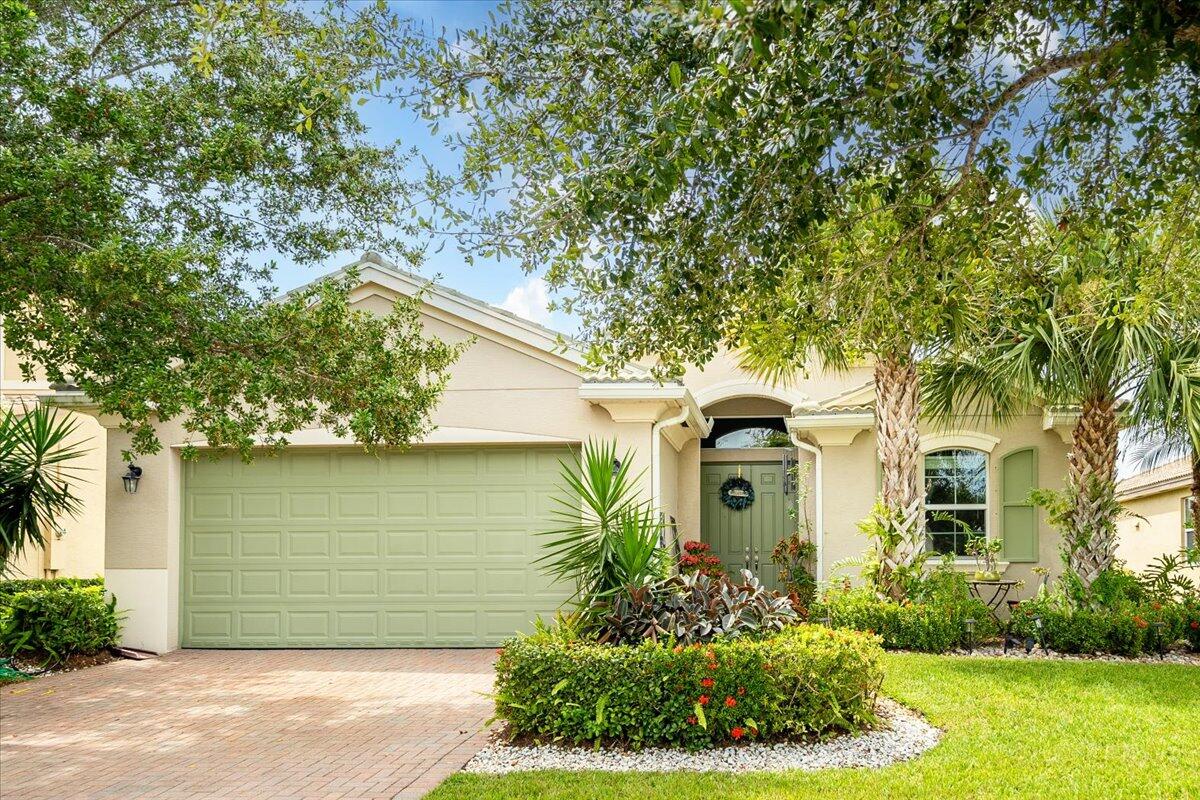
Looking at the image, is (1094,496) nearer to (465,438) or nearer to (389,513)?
(465,438)

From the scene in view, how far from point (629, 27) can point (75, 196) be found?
5263mm

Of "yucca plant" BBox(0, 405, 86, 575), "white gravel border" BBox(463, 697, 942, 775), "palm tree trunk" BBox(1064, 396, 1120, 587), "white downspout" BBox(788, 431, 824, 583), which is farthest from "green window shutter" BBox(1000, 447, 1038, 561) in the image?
"yucca plant" BBox(0, 405, 86, 575)

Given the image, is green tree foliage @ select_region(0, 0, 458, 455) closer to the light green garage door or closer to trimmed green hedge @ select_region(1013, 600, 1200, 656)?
the light green garage door

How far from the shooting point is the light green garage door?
1289cm

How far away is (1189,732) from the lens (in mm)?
8031

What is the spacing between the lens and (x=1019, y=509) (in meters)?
14.6

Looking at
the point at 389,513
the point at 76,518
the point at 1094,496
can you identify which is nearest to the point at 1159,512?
the point at 1094,496

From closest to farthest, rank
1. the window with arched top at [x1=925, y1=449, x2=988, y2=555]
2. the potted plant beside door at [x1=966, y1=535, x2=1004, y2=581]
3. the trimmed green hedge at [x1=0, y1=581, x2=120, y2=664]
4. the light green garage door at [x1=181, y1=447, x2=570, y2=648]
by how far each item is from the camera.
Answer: the trimmed green hedge at [x1=0, y1=581, x2=120, y2=664]
the light green garage door at [x1=181, y1=447, x2=570, y2=648]
the potted plant beside door at [x1=966, y1=535, x2=1004, y2=581]
the window with arched top at [x1=925, y1=449, x2=988, y2=555]

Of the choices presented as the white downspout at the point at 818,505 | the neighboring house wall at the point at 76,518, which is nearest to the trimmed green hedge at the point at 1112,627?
the white downspout at the point at 818,505

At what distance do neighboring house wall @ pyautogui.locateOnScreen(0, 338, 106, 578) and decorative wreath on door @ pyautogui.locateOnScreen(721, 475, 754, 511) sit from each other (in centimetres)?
1134

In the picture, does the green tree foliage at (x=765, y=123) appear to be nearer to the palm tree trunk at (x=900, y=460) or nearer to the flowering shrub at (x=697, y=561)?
the flowering shrub at (x=697, y=561)

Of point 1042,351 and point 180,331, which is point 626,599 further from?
point 1042,351

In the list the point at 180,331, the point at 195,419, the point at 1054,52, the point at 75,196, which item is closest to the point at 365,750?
the point at 195,419

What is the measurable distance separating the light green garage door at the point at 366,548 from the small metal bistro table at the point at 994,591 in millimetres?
5638
